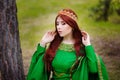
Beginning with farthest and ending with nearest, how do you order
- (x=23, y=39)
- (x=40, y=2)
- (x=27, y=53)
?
(x=40, y=2) < (x=23, y=39) < (x=27, y=53)

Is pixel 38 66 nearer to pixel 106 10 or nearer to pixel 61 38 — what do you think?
pixel 61 38

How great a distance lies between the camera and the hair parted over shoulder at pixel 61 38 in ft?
17.4

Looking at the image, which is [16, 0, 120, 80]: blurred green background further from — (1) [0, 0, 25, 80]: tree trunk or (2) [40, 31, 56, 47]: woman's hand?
(2) [40, 31, 56, 47]: woman's hand

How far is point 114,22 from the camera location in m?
14.9

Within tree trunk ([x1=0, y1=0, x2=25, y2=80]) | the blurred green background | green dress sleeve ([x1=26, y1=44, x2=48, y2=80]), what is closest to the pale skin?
green dress sleeve ([x1=26, y1=44, x2=48, y2=80])

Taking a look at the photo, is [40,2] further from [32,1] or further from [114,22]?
[114,22]

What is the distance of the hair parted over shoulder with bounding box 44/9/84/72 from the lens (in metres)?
5.30

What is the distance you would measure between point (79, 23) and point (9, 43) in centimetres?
836

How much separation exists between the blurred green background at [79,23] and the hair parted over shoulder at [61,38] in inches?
132

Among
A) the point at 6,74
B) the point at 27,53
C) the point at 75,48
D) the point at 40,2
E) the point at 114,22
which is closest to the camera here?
the point at 75,48

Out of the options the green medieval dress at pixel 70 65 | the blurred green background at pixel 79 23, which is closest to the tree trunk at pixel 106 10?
the blurred green background at pixel 79 23

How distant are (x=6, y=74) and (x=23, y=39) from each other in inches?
243

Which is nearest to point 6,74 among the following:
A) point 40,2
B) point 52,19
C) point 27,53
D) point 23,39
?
point 27,53

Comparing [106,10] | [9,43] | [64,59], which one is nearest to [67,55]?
[64,59]
